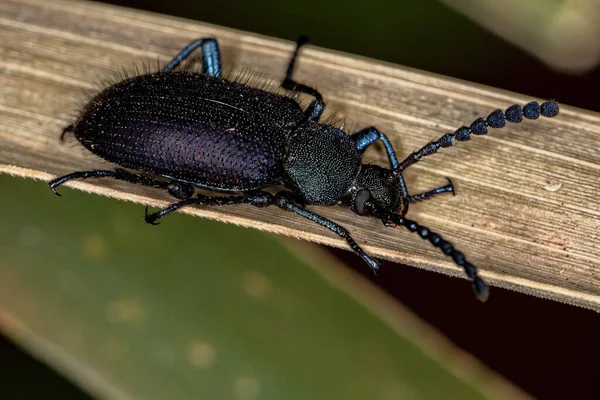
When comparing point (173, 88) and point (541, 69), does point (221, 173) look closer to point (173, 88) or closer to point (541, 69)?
point (173, 88)

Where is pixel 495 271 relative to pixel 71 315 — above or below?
above

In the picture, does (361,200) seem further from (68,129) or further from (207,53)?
(68,129)

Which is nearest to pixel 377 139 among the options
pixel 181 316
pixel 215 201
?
pixel 215 201

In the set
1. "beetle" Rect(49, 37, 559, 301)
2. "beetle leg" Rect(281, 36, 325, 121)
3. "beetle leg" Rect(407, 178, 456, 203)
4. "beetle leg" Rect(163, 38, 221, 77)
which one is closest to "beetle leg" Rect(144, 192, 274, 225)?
"beetle" Rect(49, 37, 559, 301)

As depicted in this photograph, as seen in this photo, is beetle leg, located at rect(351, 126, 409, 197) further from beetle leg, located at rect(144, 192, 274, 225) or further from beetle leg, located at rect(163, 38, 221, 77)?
beetle leg, located at rect(163, 38, 221, 77)

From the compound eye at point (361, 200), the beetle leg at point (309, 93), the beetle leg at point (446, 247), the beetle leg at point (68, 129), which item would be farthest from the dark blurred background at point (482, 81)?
the beetle leg at point (68, 129)

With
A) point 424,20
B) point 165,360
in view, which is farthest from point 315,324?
point 424,20

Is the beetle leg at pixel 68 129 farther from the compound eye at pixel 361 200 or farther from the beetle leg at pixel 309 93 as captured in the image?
the compound eye at pixel 361 200
